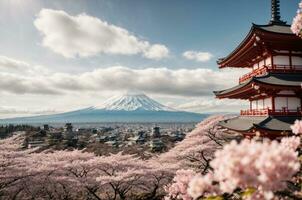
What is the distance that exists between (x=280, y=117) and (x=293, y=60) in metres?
3.14

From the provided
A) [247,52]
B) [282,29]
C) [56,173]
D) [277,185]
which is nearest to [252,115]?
[247,52]

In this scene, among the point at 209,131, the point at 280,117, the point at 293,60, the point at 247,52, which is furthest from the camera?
the point at 209,131

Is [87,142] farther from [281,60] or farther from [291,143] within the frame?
[291,143]

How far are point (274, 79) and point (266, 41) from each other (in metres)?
1.84

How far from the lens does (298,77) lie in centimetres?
1422

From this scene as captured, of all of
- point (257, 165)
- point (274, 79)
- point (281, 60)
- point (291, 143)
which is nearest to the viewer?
point (257, 165)

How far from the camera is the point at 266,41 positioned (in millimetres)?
13859

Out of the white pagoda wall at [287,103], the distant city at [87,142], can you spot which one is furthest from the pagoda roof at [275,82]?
the distant city at [87,142]

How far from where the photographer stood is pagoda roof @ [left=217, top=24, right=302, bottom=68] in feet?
44.5

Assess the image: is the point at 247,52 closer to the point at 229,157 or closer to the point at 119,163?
the point at 119,163

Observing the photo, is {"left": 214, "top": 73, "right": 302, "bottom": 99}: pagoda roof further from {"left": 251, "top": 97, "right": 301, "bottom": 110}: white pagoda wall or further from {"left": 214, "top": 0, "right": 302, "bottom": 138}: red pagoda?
{"left": 251, "top": 97, "right": 301, "bottom": 110}: white pagoda wall

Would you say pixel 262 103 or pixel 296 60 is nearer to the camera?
pixel 296 60

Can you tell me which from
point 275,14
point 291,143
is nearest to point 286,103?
point 275,14

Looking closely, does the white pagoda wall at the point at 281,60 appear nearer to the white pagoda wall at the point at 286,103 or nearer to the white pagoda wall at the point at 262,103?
the white pagoda wall at the point at 286,103
